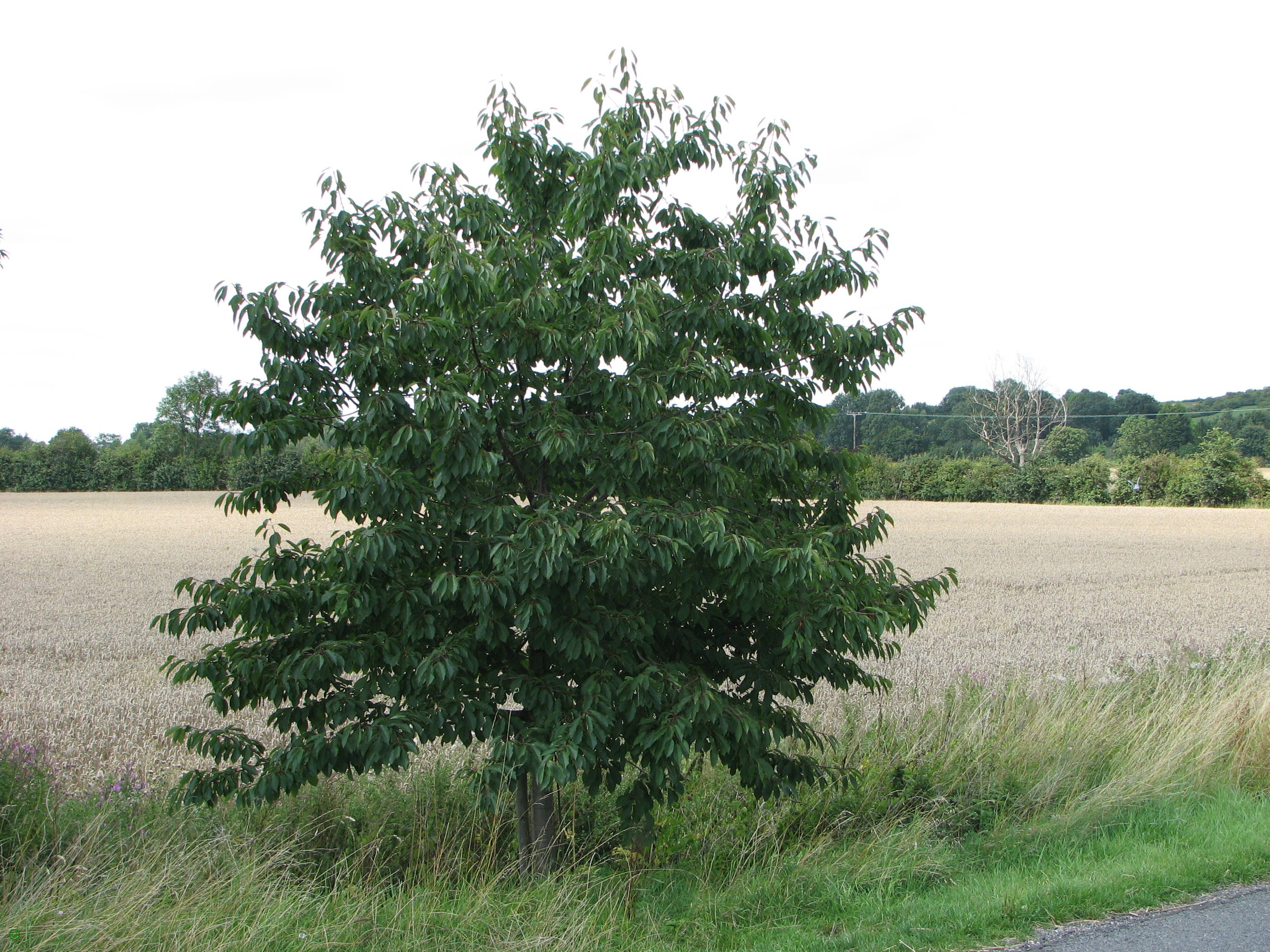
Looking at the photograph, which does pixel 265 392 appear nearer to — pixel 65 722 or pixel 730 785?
pixel 730 785

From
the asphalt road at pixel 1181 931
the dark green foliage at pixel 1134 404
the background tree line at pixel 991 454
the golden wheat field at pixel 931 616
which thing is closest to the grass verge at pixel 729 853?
the asphalt road at pixel 1181 931

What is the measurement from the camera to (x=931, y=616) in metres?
17.5

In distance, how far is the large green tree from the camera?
460 cm

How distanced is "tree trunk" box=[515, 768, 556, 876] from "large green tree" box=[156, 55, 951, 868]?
0.8 inches

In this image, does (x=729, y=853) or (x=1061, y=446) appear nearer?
(x=729, y=853)

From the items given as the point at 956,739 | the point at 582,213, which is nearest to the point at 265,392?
the point at 582,213

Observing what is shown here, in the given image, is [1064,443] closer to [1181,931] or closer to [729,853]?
[729,853]

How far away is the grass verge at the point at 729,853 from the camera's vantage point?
4.32m

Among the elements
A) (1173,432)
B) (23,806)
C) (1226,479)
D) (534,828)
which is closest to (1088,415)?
(1173,432)

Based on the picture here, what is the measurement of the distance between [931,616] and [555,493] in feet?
44.6

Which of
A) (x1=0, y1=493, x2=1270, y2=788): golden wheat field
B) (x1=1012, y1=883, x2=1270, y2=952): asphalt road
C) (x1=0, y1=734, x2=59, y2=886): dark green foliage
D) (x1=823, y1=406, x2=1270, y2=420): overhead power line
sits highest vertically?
(x1=823, y1=406, x2=1270, y2=420): overhead power line

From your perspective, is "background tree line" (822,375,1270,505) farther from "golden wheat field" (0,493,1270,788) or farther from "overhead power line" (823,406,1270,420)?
"golden wheat field" (0,493,1270,788)

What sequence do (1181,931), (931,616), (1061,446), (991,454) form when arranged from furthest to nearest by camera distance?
(991,454) → (1061,446) → (931,616) → (1181,931)

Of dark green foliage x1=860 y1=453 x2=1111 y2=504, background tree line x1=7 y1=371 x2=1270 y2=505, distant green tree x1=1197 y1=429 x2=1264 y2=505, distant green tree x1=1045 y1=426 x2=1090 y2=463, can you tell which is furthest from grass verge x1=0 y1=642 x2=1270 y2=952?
distant green tree x1=1045 y1=426 x2=1090 y2=463
